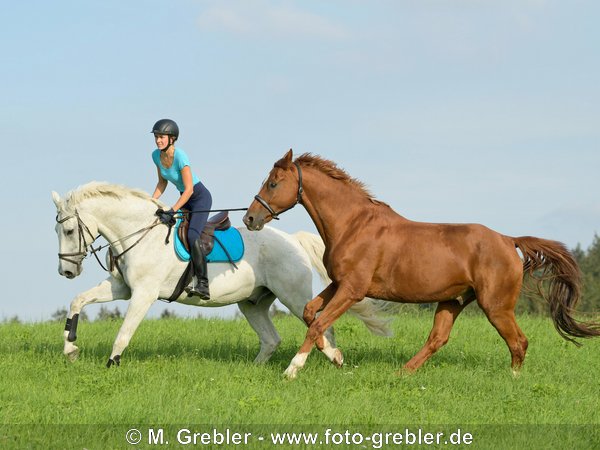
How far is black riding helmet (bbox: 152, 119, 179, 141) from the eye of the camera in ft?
35.7

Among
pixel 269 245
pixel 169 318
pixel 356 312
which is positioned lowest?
pixel 169 318

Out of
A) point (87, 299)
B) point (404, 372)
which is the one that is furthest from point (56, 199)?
point (404, 372)

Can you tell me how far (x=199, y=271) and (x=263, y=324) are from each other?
1.40 m

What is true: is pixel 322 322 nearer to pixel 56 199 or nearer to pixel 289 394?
pixel 289 394

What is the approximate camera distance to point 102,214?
36.7 ft

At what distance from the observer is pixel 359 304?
11727 mm

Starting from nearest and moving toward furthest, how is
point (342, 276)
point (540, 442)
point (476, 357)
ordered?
point (540, 442), point (342, 276), point (476, 357)

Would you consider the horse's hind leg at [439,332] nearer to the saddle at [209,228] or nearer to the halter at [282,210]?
the halter at [282,210]

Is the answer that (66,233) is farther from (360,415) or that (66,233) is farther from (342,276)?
(360,415)

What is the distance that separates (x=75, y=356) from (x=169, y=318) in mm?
6267

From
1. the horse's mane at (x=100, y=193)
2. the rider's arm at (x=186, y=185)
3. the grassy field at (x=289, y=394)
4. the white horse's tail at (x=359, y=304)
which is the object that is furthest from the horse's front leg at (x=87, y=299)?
the white horse's tail at (x=359, y=304)

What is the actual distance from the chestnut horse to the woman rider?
106 centimetres

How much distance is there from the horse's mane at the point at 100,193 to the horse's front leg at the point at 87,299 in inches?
45.9

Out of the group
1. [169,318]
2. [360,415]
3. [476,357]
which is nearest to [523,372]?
[476,357]
